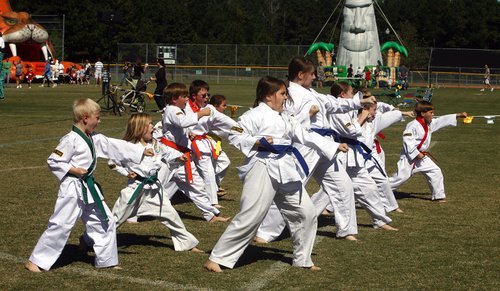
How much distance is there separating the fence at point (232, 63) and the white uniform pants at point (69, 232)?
59850mm

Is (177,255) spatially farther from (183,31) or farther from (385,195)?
(183,31)

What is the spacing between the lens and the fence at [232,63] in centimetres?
6912

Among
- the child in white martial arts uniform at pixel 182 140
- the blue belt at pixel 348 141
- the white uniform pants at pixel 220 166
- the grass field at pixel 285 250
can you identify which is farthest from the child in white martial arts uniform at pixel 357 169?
the white uniform pants at pixel 220 166

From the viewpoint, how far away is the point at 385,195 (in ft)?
37.6

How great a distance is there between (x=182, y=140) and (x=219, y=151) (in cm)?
141

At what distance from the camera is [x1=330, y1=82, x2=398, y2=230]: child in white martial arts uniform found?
1027 centimetres

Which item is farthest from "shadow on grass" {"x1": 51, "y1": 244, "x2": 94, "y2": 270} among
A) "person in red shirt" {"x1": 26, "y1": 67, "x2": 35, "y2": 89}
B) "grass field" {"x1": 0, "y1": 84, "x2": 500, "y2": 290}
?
"person in red shirt" {"x1": 26, "y1": 67, "x2": 35, "y2": 89}

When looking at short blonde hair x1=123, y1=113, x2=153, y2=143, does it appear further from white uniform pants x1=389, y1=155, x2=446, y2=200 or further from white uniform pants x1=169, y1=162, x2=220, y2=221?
white uniform pants x1=389, y1=155, x2=446, y2=200

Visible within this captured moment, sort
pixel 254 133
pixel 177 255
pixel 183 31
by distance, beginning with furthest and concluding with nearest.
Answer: pixel 183 31 < pixel 177 255 < pixel 254 133

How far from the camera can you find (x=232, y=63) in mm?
71312

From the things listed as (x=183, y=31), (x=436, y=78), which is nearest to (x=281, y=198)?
(x=436, y=78)

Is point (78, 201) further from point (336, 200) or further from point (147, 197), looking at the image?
point (336, 200)

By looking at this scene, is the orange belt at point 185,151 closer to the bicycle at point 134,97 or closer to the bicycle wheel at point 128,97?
the bicycle at point 134,97

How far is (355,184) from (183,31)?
312ft
